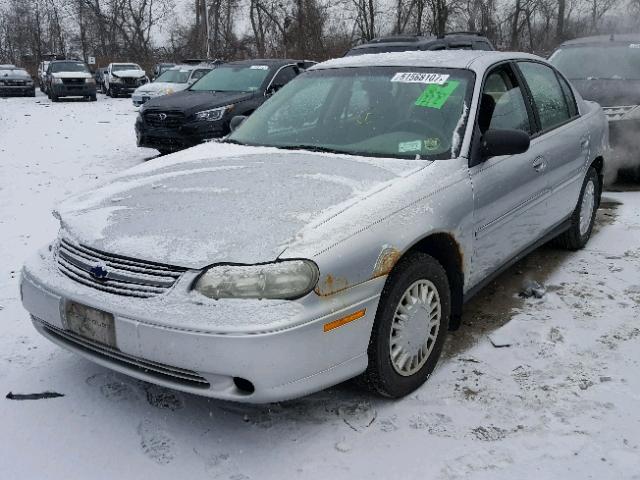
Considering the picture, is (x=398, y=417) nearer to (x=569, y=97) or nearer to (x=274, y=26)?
(x=569, y=97)

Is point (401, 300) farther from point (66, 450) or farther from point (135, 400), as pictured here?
point (66, 450)

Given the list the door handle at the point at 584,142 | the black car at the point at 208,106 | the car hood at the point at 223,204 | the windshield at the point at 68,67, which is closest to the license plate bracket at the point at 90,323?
the car hood at the point at 223,204

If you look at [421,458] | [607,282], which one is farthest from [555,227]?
[421,458]

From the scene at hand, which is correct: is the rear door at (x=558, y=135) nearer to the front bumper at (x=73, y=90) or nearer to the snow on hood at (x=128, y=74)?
the front bumper at (x=73, y=90)

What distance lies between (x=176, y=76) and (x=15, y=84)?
11440 millimetres

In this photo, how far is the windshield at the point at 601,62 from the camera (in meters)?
7.84

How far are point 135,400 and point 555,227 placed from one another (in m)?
3.06

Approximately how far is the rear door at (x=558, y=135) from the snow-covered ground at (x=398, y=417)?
2.47 ft

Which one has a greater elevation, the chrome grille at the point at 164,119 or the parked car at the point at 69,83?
the parked car at the point at 69,83

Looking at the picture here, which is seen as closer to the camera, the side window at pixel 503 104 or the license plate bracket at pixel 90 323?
the license plate bracket at pixel 90 323

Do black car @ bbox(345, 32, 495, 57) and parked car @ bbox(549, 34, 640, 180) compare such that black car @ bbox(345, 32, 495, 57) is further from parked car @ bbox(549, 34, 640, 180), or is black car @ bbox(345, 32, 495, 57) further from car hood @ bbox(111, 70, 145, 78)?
car hood @ bbox(111, 70, 145, 78)

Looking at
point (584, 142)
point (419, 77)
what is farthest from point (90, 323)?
point (584, 142)

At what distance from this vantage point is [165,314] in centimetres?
236

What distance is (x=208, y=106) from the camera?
29.4 feet
